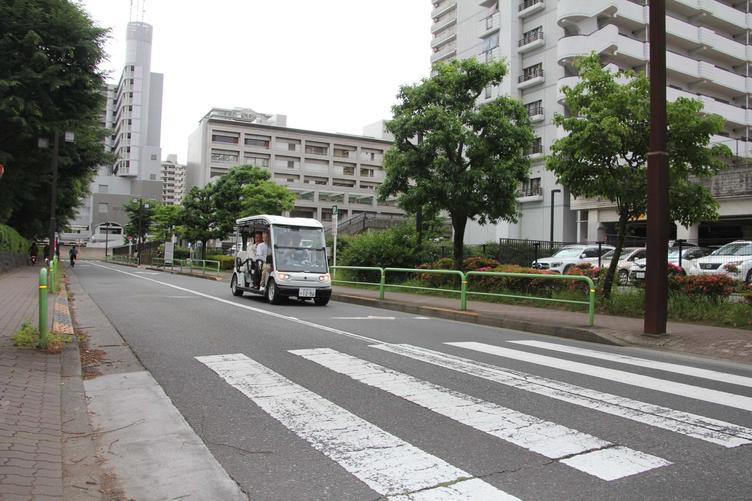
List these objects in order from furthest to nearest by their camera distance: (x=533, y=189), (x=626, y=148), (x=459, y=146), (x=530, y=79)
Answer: (x=533, y=189) < (x=530, y=79) < (x=459, y=146) < (x=626, y=148)

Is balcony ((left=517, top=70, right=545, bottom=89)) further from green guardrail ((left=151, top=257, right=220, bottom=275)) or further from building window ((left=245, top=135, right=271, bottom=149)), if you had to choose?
building window ((left=245, top=135, right=271, bottom=149))

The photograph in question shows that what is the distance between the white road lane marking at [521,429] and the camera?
3.78 metres

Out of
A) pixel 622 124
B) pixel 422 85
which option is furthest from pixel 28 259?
pixel 622 124

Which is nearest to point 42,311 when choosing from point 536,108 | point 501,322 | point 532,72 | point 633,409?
point 633,409

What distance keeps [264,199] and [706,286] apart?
31801 mm

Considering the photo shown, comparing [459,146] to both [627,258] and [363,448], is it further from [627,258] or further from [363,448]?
→ [363,448]

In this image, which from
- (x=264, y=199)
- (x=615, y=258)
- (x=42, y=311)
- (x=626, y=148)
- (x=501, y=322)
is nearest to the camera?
(x=42, y=311)

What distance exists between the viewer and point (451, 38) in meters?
67.8

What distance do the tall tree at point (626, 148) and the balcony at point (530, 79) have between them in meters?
31.0

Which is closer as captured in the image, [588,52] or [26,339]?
[26,339]

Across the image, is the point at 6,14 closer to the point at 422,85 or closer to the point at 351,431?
the point at 422,85

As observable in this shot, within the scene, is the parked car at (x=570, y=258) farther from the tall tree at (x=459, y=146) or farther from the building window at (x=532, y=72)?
the building window at (x=532, y=72)

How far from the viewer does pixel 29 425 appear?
4.30m

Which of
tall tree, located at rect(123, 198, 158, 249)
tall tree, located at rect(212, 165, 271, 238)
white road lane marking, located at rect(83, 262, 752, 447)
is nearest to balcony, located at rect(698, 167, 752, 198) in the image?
white road lane marking, located at rect(83, 262, 752, 447)
